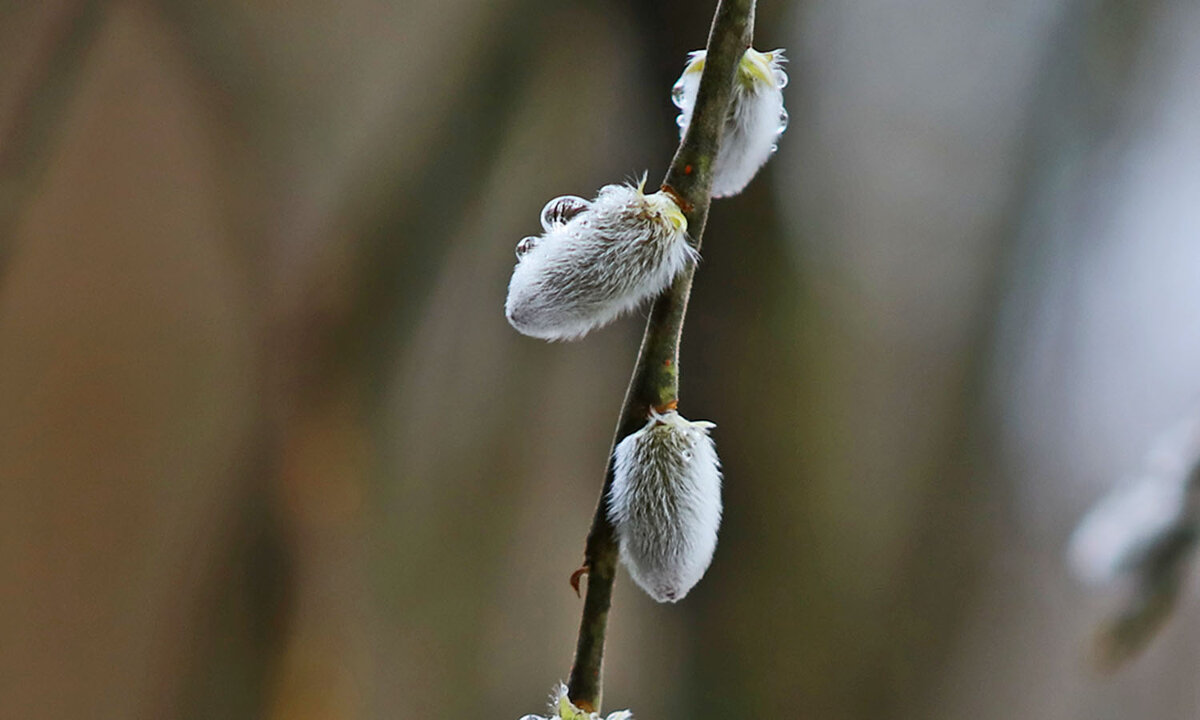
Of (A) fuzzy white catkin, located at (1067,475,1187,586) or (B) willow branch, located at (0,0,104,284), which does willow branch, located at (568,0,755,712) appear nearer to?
(A) fuzzy white catkin, located at (1067,475,1187,586)

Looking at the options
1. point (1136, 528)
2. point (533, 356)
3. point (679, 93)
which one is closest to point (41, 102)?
point (533, 356)

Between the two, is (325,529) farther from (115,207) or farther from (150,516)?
(115,207)

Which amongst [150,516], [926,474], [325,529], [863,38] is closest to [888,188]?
[863,38]

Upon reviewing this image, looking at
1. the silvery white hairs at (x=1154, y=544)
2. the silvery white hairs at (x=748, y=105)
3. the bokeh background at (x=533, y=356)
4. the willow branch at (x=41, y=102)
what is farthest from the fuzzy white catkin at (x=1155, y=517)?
the willow branch at (x=41, y=102)

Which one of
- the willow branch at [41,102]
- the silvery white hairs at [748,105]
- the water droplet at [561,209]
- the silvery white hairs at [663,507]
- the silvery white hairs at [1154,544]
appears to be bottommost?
the silvery white hairs at [663,507]

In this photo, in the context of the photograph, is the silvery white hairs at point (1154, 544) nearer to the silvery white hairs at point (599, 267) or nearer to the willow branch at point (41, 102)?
Result: the silvery white hairs at point (599, 267)

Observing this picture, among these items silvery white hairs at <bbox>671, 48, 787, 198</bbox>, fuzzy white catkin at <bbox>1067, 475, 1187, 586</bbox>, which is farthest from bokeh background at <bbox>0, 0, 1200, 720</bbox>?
silvery white hairs at <bbox>671, 48, 787, 198</bbox>

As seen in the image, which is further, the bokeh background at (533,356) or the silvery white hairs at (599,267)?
the bokeh background at (533,356)
